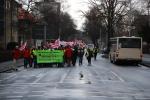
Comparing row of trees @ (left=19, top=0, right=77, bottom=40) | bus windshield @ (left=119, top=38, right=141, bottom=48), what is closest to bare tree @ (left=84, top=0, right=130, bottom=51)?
row of trees @ (left=19, top=0, right=77, bottom=40)

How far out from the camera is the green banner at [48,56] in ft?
149

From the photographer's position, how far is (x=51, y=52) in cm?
4588

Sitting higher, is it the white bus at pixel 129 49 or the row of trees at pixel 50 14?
the row of trees at pixel 50 14

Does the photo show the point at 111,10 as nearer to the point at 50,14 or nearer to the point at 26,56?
the point at 50,14

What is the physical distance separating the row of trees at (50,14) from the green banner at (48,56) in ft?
79.3

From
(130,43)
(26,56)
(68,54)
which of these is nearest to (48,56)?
(68,54)

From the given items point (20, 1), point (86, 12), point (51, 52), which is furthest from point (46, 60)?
point (86, 12)

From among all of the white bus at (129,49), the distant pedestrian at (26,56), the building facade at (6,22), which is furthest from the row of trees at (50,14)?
the distant pedestrian at (26,56)

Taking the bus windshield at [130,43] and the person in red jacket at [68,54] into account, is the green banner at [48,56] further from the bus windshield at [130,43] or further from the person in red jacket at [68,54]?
the bus windshield at [130,43]

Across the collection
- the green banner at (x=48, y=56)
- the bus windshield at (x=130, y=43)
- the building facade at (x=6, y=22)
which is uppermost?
the building facade at (x=6, y=22)

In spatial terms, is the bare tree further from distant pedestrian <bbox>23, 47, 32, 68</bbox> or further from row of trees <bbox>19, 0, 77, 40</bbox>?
distant pedestrian <bbox>23, 47, 32, 68</bbox>

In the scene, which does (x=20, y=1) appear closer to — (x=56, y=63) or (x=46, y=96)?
(x=56, y=63)

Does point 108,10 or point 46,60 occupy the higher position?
point 108,10

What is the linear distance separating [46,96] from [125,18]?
231ft
